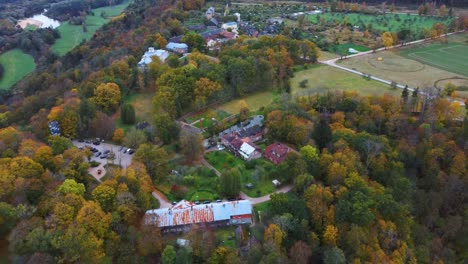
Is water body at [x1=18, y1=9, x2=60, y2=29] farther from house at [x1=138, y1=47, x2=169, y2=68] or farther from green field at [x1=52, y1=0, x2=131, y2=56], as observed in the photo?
house at [x1=138, y1=47, x2=169, y2=68]

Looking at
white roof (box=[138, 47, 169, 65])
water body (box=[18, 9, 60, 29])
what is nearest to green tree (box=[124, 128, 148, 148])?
white roof (box=[138, 47, 169, 65])

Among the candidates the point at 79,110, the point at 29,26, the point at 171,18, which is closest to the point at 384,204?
the point at 79,110

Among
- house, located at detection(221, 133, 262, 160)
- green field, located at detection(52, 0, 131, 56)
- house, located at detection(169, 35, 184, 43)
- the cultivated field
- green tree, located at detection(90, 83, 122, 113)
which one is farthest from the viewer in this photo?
green field, located at detection(52, 0, 131, 56)

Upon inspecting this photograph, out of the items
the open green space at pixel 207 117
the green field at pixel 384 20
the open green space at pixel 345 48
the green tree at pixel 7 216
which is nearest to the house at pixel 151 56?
the open green space at pixel 207 117

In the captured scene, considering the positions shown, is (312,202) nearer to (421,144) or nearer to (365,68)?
(421,144)

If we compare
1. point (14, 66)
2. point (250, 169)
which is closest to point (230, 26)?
point (14, 66)

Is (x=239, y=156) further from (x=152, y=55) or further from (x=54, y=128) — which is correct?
(x=152, y=55)

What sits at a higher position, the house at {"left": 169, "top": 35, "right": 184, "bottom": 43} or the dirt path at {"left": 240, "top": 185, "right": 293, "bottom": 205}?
the house at {"left": 169, "top": 35, "right": 184, "bottom": 43}
